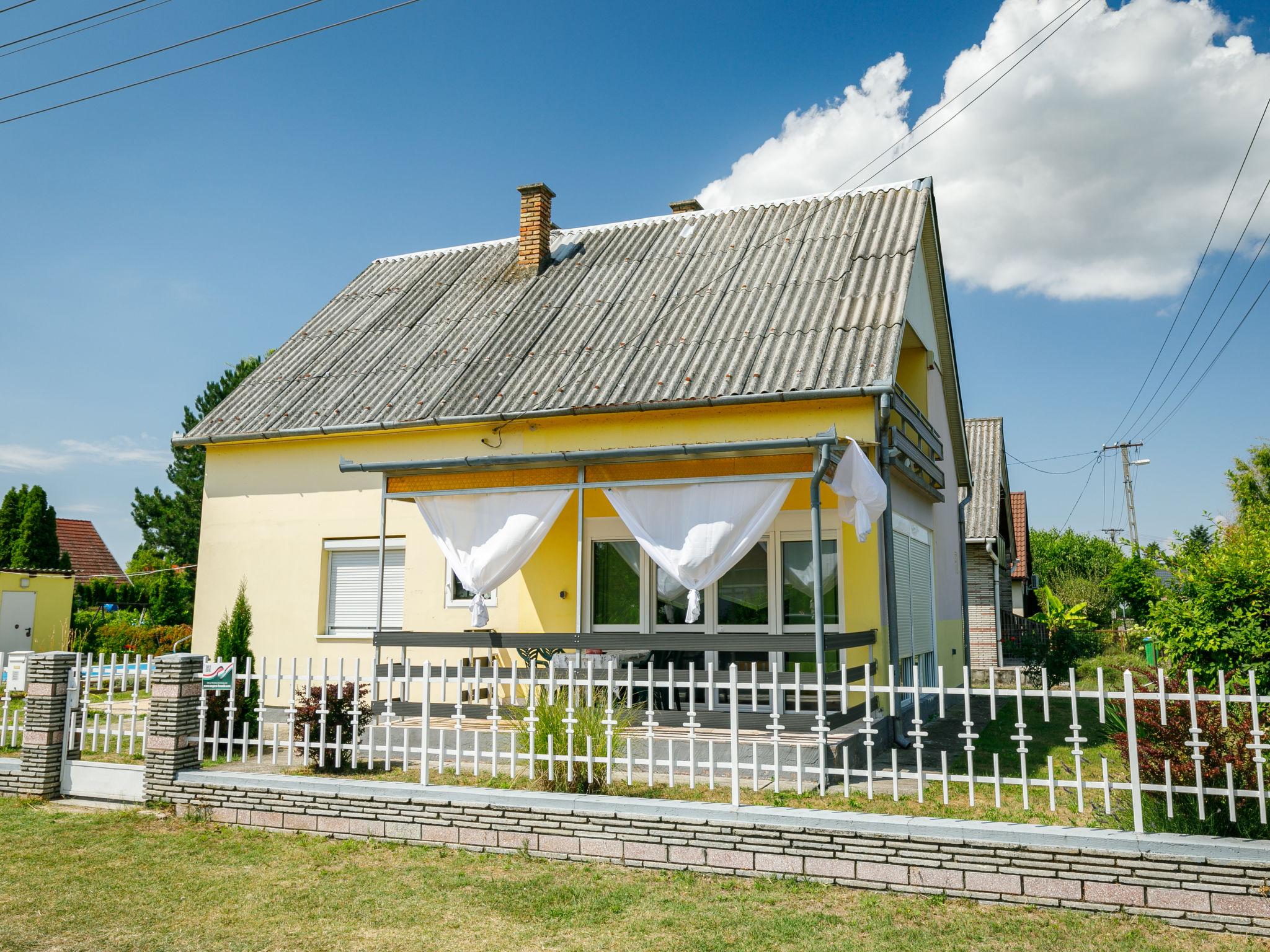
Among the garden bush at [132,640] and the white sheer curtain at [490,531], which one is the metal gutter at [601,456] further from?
the garden bush at [132,640]

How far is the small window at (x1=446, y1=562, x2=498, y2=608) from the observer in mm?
12531

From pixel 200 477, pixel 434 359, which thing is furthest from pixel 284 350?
pixel 200 477

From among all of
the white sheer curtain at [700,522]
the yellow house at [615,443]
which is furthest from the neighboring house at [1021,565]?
the white sheer curtain at [700,522]

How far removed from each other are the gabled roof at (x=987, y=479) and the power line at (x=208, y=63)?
50.0 feet

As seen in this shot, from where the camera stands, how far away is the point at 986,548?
2148cm

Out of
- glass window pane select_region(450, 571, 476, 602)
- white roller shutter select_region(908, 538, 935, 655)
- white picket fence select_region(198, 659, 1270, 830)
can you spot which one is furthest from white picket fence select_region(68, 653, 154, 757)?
white roller shutter select_region(908, 538, 935, 655)

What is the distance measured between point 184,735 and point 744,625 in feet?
20.2

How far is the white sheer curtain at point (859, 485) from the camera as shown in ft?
28.9

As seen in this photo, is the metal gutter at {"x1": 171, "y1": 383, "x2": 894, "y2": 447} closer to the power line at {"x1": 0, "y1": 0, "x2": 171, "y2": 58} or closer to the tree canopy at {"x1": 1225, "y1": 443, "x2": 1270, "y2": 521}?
the power line at {"x1": 0, "y1": 0, "x2": 171, "y2": 58}

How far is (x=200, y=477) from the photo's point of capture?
101 ft

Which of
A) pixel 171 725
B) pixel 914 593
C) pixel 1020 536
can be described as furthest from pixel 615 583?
pixel 1020 536

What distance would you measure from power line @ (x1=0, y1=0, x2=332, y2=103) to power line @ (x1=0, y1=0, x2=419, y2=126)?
22 centimetres

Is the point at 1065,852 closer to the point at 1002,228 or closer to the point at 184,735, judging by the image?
the point at 184,735

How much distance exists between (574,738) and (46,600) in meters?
25.4
